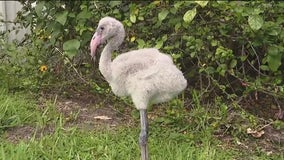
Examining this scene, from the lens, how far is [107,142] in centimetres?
272

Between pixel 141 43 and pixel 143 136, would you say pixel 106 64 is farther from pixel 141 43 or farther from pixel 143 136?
pixel 141 43

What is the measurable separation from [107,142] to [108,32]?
27.4 inches

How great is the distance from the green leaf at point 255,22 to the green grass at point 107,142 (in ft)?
1.89

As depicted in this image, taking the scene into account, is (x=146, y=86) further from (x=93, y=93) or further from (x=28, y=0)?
(x=28, y=0)

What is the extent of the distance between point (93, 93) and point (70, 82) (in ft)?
0.63

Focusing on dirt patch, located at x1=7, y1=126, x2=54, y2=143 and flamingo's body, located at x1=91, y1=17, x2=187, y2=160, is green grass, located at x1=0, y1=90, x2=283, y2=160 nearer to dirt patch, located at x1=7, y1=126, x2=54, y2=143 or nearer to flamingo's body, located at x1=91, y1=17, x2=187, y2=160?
dirt patch, located at x1=7, y1=126, x2=54, y2=143

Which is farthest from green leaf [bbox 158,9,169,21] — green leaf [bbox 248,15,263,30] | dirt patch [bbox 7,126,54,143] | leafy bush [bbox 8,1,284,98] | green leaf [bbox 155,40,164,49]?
dirt patch [bbox 7,126,54,143]

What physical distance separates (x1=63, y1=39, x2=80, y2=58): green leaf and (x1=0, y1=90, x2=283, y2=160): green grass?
38 cm

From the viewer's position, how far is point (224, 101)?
3283mm

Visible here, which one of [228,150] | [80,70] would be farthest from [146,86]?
[80,70]

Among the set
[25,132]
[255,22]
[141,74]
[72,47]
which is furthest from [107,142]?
[255,22]

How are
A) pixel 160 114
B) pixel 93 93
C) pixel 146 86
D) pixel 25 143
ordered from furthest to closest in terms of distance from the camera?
1. pixel 93 93
2. pixel 160 114
3. pixel 25 143
4. pixel 146 86

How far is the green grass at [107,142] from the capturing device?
8.45ft

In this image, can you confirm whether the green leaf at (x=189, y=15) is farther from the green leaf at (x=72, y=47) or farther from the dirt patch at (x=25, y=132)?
the dirt patch at (x=25, y=132)
